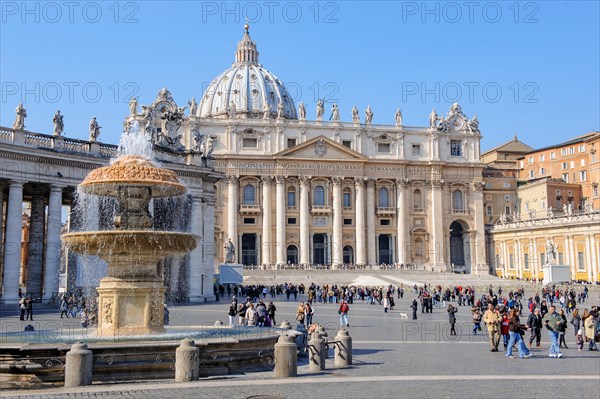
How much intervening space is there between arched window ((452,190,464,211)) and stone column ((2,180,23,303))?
65.2 m

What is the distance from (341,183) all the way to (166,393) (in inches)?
2798

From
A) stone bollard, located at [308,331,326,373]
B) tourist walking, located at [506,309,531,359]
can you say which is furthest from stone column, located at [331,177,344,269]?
stone bollard, located at [308,331,326,373]

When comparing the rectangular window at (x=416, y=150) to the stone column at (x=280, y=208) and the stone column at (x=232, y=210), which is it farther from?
the stone column at (x=232, y=210)

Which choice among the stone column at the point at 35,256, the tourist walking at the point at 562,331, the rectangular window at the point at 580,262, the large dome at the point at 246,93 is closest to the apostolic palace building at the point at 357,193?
→ the rectangular window at the point at 580,262

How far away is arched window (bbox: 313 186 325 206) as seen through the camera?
81.2 meters

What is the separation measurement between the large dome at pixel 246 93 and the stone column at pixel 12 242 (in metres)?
78.5

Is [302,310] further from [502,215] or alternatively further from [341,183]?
[502,215]

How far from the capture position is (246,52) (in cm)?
12419

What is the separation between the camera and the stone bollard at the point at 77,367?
10.4 meters

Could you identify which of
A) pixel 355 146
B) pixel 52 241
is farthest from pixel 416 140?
pixel 52 241

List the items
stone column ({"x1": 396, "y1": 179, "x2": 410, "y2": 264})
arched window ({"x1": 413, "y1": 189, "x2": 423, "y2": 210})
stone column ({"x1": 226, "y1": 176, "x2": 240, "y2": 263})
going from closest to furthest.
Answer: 1. stone column ({"x1": 226, "y1": 176, "x2": 240, "y2": 263})
2. stone column ({"x1": 396, "y1": 179, "x2": 410, "y2": 264})
3. arched window ({"x1": 413, "y1": 189, "x2": 423, "y2": 210})

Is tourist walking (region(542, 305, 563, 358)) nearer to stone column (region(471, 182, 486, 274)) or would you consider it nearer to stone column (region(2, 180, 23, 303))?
stone column (region(2, 180, 23, 303))

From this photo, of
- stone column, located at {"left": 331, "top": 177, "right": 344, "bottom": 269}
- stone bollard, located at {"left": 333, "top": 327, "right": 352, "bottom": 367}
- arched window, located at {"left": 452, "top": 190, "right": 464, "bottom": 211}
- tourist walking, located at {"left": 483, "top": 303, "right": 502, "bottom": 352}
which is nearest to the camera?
stone bollard, located at {"left": 333, "top": 327, "right": 352, "bottom": 367}

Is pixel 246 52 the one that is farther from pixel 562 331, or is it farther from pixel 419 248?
pixel 562 331
